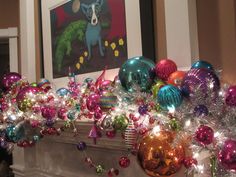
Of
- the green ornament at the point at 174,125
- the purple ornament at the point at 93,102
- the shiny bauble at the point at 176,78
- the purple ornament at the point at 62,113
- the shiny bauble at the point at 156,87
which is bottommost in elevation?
the green ornament at the point at 174,125

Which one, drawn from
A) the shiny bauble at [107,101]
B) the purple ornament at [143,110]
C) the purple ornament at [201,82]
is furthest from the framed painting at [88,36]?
the purple ornament at [201,82]

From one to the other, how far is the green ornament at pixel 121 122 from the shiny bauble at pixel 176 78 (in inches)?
7.9

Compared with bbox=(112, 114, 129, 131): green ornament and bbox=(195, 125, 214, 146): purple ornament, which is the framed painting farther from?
bbox=(195, 125, 214, 146): purple ornament

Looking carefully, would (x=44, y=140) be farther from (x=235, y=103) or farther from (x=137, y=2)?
(x=235, y=103)

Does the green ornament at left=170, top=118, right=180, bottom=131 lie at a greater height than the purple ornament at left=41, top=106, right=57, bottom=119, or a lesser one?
lesser

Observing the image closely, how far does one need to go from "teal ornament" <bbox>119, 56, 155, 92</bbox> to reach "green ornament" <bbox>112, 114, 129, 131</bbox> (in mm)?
96

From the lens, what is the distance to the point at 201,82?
36.0 inches

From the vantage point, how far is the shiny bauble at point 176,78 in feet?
3.38

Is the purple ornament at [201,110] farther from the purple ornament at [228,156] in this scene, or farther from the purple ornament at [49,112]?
the purple ornament at [49,112]

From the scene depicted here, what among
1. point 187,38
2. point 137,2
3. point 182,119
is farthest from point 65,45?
point 182,119

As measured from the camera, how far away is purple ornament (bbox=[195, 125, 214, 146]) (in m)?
0.88

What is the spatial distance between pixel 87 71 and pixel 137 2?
0.52 m

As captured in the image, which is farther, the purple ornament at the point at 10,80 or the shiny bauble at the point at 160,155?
the purple ornament at the point at 10,80

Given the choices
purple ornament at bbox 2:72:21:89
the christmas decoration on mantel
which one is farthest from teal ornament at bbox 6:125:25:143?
the christmas decoration on mantel
